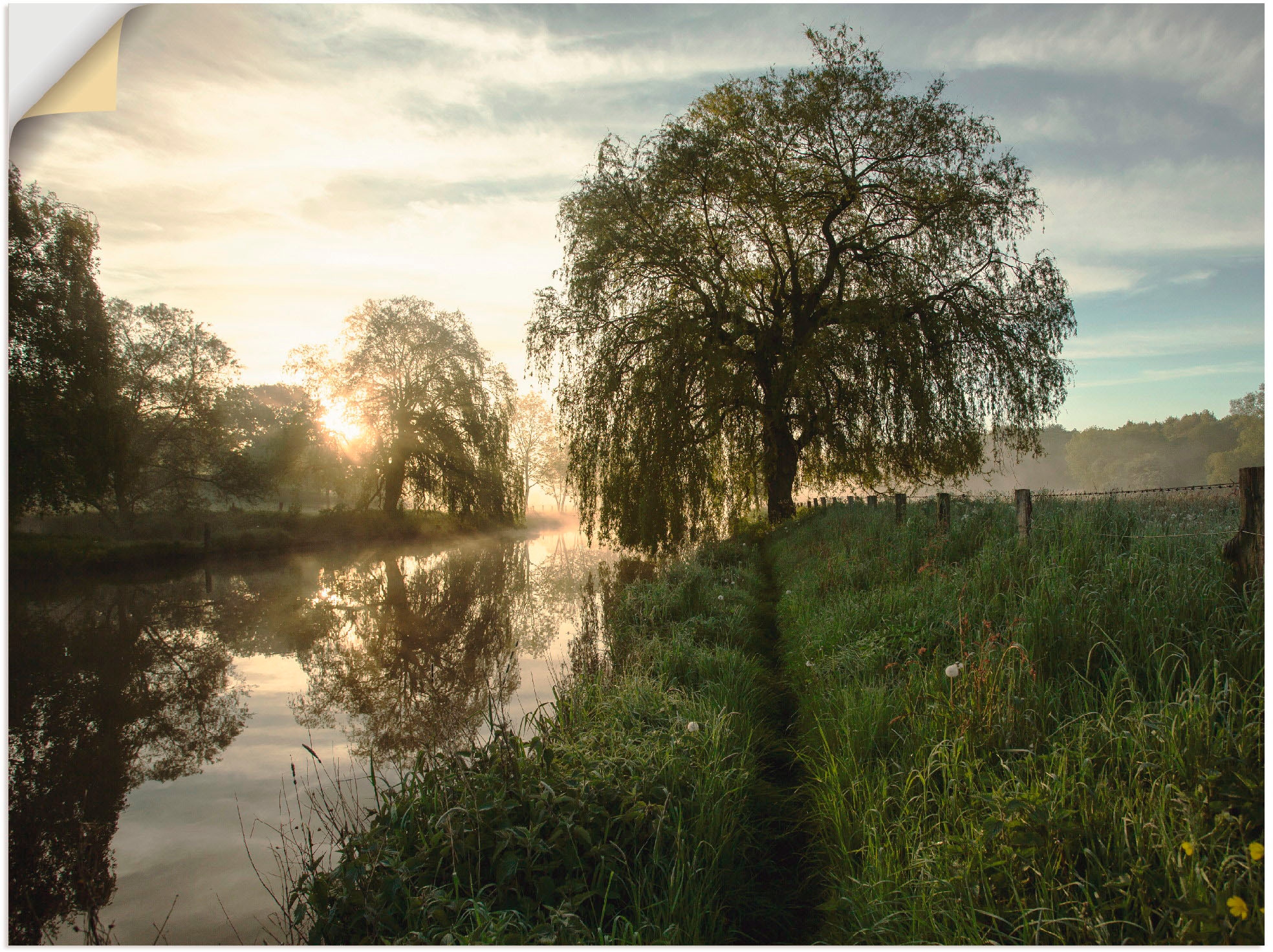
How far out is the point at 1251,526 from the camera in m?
2.88

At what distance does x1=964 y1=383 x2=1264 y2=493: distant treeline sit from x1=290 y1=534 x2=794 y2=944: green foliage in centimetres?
239

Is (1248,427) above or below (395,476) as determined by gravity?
below

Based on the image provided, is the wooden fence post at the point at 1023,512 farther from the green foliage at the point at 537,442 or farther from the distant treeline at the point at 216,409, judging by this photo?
the green foliage at the point at 537,442

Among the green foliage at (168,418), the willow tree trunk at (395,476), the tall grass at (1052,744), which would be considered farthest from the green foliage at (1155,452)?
the willow tree trunk at (395,476)

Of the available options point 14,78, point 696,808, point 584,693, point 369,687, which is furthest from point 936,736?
point 369,687

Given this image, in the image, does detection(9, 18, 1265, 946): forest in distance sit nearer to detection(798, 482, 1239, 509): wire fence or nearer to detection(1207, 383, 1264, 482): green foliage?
detection(1207, 383, 1264, 482): green foliage

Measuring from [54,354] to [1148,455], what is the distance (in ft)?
47.0

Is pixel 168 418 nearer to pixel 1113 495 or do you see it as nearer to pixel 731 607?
pixel 731 607

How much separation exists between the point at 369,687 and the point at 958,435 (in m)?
10.1

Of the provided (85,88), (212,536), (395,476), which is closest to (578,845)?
(85,88)

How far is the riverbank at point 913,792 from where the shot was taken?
5.45ft

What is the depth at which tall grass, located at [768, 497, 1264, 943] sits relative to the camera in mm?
1581

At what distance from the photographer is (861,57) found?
1004 cm

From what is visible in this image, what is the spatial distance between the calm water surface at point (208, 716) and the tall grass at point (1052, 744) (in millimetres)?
1856
